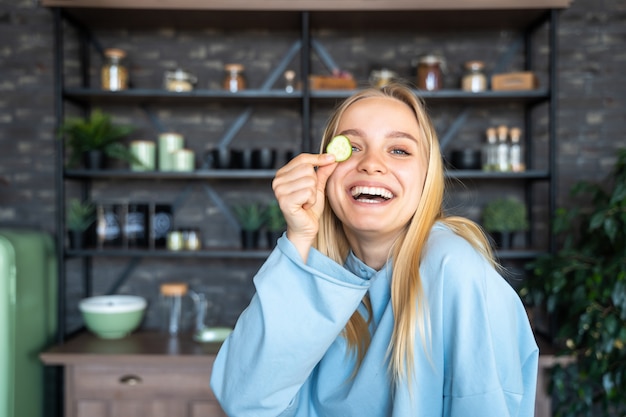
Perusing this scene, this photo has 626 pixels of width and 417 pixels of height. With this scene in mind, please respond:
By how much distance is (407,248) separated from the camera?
1115 mm

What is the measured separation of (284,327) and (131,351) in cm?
202

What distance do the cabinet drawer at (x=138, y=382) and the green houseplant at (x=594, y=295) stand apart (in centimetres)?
170

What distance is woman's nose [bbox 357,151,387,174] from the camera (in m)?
1.11

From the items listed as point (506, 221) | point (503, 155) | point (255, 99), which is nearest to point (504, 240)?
point (506, 221)

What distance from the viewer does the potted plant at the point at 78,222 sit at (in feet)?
9.68

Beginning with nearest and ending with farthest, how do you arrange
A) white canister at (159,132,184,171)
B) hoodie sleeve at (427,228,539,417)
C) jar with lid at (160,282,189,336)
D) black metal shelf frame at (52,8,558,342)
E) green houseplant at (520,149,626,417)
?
hoodie sleeve at (427,228,539,417) → green houseplant at (520,149,626,417) → black metal shelf frame at (52,8,558,342) → white canister at (159,132,184,171) → jar with lid at (160,282,189,336)

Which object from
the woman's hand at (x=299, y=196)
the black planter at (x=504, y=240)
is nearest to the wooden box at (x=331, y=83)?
the black planter at (x=504, y=240)

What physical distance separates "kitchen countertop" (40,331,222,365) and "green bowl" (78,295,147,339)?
0.05 m

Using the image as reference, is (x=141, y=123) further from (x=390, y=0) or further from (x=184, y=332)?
(x=390, y=0)

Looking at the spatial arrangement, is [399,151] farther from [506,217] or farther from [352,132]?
[506,217]

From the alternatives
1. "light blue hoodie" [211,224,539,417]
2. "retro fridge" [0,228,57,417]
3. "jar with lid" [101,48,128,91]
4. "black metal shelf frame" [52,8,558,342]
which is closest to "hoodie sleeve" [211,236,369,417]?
Answer: "light blue hoodie" [211,224,539,417]

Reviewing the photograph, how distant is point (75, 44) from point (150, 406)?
2.15 meters

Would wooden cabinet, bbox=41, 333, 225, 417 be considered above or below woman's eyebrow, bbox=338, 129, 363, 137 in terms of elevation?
below

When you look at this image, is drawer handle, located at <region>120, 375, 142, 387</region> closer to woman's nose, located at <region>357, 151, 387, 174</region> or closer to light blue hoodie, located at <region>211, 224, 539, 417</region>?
light blue hoodie, located at <region>211, 224, 539, 417</region>
